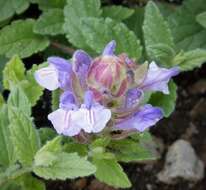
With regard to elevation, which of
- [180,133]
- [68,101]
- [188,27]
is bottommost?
[180,133]

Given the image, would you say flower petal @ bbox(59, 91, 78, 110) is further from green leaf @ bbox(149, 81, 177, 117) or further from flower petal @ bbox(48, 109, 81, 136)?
green leaf @ bbox(149, 81, 177, 117)

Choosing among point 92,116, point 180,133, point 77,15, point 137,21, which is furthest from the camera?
point 180,133

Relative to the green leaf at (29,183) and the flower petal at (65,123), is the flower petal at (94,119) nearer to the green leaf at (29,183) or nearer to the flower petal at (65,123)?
the flower petal at (65,123)

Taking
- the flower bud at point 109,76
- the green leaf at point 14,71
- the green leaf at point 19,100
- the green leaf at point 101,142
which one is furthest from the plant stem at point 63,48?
the flower bud at point 109,76

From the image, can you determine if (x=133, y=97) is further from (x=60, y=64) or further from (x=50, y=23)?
(x=50, y=23)

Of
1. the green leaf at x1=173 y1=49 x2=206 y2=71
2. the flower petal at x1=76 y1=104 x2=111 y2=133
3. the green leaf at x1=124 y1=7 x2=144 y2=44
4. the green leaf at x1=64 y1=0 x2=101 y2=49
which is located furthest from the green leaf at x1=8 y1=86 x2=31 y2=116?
the green leaf at x1=124 y1=7 x2=144 y2=44

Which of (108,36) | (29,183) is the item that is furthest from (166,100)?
(29,183)
